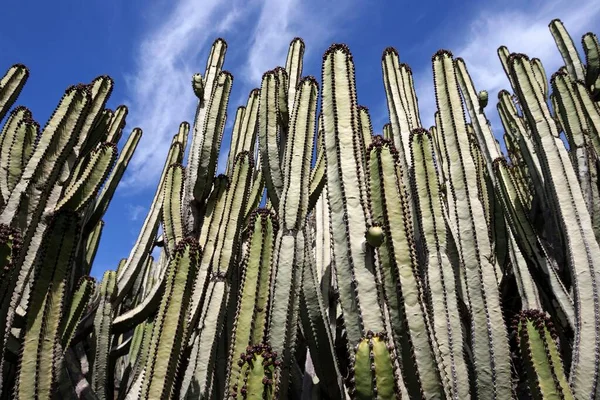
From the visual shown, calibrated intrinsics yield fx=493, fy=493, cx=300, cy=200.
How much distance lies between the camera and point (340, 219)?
312cm

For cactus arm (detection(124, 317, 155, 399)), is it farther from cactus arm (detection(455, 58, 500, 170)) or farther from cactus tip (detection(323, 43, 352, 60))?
cactus arm (detection(455, 58, 500, 170))

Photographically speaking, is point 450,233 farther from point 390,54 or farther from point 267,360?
point 390,54

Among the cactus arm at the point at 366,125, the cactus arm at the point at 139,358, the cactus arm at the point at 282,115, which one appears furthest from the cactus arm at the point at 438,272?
the cactus arm at the point at 139,358

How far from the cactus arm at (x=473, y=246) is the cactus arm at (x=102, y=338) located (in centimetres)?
380

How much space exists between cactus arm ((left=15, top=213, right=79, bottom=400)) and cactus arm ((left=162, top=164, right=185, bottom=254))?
1.47 metres

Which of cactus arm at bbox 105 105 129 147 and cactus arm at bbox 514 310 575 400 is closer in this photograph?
cactus arm at bbox 514 310 575 400

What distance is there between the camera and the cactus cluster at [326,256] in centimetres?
289

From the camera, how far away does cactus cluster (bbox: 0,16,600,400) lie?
2.89 meters

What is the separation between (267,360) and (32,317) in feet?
6.05

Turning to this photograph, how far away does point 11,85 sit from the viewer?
6.05 m

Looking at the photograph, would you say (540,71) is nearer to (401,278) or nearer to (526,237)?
(526,237)

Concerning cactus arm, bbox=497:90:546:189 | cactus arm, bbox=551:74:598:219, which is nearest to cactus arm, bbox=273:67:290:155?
cactus arm, bbox=497:90:546:189

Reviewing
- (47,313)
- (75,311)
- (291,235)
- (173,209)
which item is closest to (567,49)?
(291,235)

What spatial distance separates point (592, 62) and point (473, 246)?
4493 millimetres
